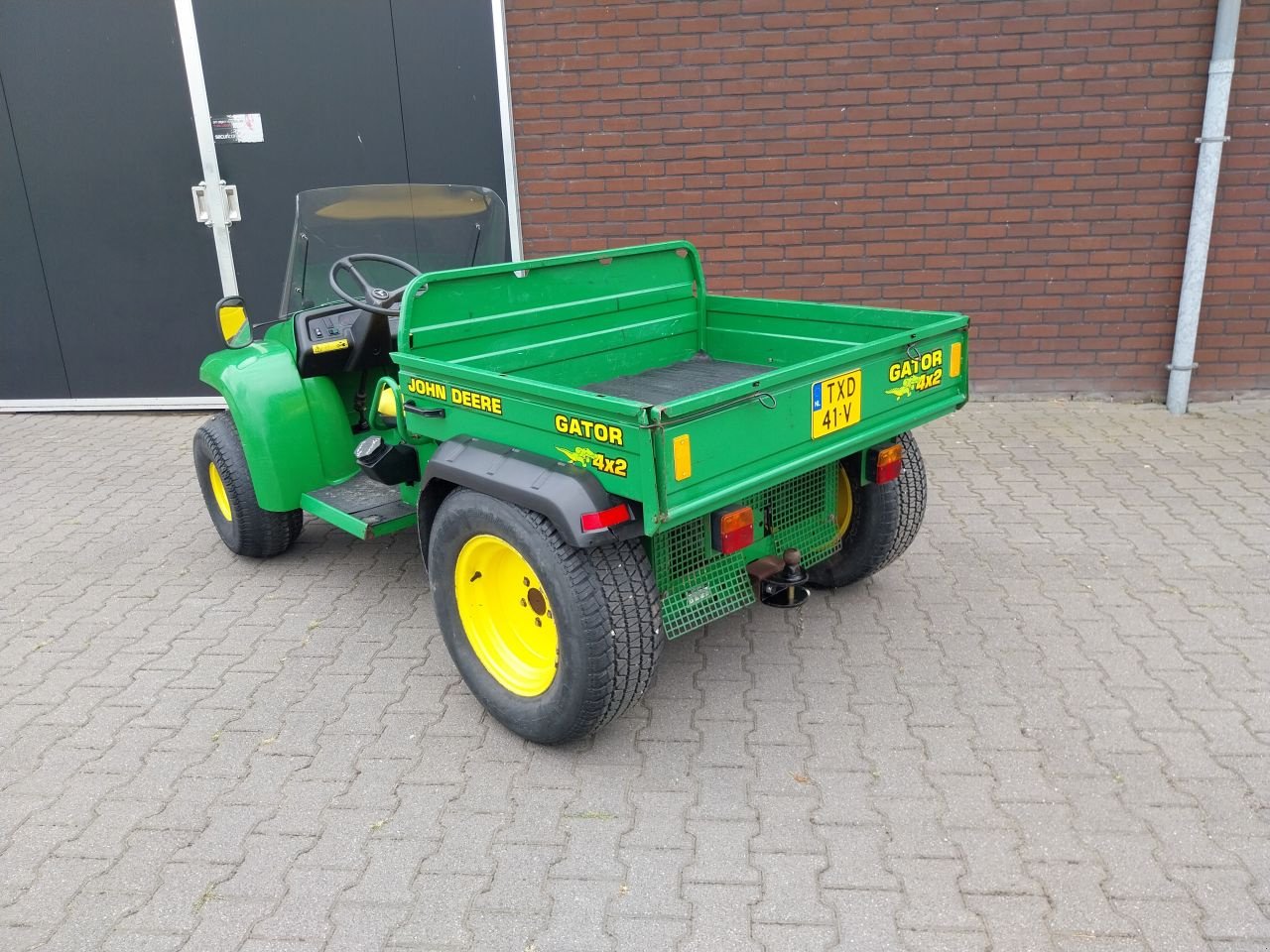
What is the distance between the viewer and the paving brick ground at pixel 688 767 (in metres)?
2.32

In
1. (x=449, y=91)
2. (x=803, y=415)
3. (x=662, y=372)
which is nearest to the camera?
(x=803, y=415)

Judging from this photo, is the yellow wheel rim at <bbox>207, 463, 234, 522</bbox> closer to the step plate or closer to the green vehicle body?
the green vehicle body

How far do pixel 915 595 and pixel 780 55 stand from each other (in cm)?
372

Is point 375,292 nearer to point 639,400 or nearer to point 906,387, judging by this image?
point 639,400

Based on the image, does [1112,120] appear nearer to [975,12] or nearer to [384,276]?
[975,12]

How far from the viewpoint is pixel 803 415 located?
9.10ft

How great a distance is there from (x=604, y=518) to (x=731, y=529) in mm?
442

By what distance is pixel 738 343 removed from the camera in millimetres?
3918

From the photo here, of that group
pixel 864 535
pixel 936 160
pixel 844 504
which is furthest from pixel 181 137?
pixel 864 535

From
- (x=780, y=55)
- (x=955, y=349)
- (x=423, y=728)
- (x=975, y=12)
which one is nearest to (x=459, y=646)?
(x=423, y=728)

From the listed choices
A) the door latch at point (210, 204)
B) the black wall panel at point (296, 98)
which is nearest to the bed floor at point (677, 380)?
the black wall panel at point (296, 98)

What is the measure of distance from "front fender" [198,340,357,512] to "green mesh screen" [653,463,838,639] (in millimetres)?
1795

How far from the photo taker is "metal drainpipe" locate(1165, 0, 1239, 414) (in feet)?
18.1

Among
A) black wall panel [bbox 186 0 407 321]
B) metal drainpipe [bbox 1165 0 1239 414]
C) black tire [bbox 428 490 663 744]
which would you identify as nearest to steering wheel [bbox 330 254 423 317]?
black tire [bbox 428 490 663 744]
